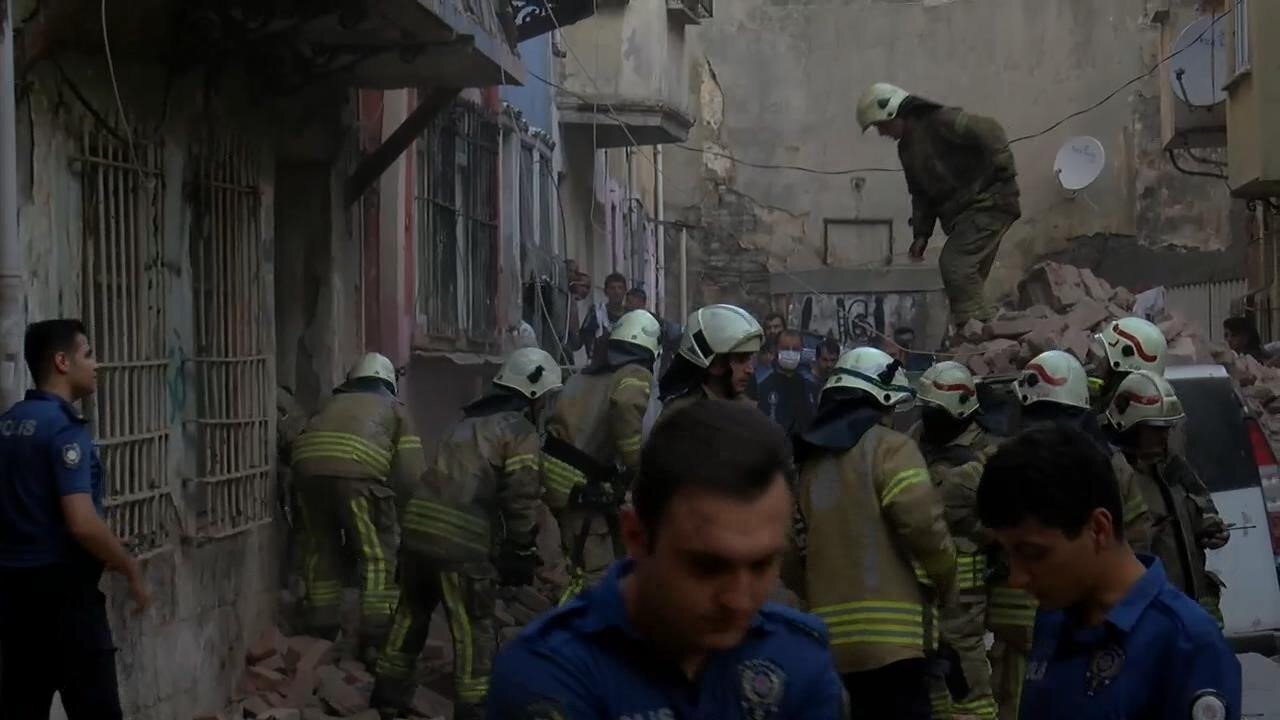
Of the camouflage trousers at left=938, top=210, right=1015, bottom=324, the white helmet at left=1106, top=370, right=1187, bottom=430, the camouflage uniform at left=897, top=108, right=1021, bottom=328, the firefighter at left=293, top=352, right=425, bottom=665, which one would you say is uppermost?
the camouflage uniform at left=897, top=108, right=1021, bottom=328

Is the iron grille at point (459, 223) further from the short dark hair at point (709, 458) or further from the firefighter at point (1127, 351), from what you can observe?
the short dark hair at point (709, 458)

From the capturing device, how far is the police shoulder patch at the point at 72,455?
554 centimetres

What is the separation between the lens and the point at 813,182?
1339 inches

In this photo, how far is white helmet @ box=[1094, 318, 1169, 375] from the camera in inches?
313

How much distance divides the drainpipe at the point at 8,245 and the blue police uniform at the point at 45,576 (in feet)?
1.19

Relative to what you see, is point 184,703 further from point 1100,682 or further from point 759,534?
point 759,534

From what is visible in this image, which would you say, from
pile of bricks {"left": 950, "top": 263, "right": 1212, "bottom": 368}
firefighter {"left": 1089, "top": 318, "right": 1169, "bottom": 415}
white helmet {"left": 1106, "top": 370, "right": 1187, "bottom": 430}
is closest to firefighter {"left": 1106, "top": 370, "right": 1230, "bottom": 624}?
white helmet {"left": 1106, "top": 370, "right": 1187, "bottom": 430}

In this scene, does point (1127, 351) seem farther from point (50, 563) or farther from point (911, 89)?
point (911, 89)

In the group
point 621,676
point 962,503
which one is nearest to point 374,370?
point 962,503

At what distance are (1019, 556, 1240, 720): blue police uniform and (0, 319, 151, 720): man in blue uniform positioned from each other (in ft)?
11.4

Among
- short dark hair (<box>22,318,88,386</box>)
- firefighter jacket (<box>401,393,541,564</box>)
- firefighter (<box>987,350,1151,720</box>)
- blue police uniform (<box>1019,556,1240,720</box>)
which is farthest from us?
→ firefighter jacket (<box>401,393,541,564</box>)

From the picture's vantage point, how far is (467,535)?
835cm

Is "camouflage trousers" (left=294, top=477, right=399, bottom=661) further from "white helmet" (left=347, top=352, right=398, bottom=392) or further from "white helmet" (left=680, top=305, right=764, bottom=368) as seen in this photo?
"white helmet" (left=680, top=305, right=764, bottom=368)

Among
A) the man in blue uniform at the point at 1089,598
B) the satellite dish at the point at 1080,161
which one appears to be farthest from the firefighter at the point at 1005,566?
the satellite dish at the point at 1080,161
